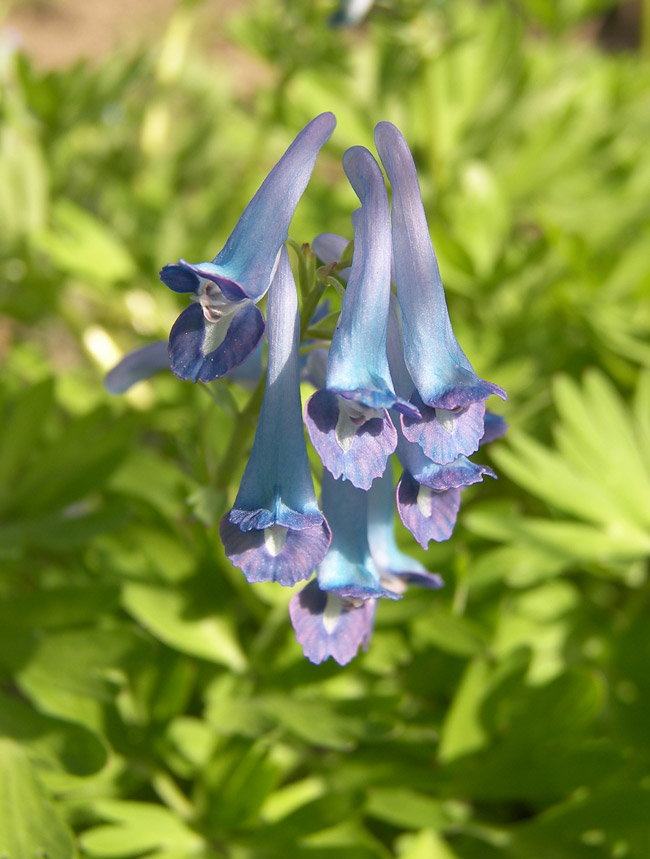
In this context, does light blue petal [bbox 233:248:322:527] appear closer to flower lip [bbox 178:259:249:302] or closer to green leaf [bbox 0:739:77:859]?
flower lip [bbox 178:259:249:302]

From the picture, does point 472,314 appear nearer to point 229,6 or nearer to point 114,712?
point 114,712

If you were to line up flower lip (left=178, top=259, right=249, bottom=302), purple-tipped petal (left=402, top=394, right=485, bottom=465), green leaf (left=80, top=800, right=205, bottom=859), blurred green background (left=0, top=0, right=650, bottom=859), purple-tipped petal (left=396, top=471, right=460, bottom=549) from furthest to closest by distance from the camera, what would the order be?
blurred green background (left=0, top=0, right=650, bottom=859) < green leaf (left=80, top=800, right=205, bottom=859) < purple-tipped petal (left=396, top=471, right=460, bottom=549) < purple-tipped petal (left=402, top=394, right=485, bottom=465) < flower lip (left=178, top=259, right=249, bottom=302)

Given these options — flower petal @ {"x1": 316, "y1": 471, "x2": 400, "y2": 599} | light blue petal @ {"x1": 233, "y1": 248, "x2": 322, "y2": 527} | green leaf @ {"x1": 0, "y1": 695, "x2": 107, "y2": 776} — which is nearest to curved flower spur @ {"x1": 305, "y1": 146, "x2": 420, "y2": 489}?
light blue petal @ {"x1": 233, "y1": 248, "x2": 322, "y2": 527}

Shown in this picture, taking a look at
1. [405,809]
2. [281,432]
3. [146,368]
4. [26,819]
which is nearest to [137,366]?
[146,368]

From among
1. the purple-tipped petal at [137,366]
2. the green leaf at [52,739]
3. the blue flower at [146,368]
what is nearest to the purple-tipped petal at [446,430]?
the blue flower at [146,368]

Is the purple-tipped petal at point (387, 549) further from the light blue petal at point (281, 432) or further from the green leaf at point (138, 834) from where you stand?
the green leaf at point (138, 834)

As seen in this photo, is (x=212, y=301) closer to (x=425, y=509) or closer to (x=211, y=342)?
(x=211, y=342)

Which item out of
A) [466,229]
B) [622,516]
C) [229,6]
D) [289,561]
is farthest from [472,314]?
[229,6]
